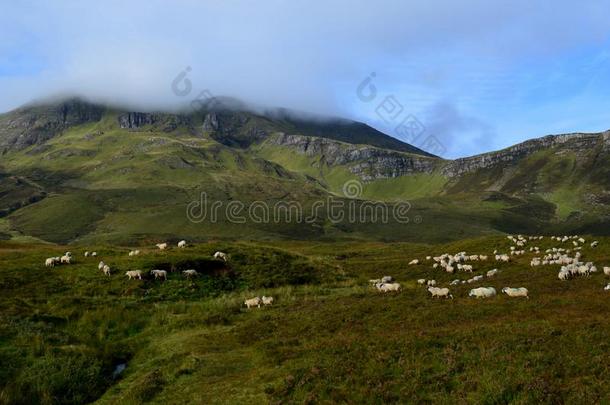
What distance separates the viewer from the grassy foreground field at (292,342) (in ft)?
59.9

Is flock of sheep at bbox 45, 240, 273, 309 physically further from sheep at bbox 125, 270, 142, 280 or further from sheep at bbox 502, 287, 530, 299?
sheep at bbox 502, 287, 530, 299

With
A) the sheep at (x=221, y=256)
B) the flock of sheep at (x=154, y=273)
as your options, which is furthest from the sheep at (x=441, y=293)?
Answer: the sheep at (x=221, y=256)

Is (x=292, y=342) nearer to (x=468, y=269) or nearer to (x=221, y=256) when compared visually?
(x=221, y=256)

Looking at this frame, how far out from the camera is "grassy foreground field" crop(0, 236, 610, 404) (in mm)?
18250

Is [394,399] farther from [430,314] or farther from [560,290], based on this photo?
[560,290]

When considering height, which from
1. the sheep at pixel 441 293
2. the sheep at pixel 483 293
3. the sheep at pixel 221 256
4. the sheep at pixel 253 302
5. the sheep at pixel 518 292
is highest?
the sheep at pixel 518 292

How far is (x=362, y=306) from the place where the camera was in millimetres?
34594

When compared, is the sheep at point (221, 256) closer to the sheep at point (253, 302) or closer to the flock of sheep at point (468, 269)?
the flock of sheep at point (468, 269)

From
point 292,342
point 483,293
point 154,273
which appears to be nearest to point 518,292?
point 483,293

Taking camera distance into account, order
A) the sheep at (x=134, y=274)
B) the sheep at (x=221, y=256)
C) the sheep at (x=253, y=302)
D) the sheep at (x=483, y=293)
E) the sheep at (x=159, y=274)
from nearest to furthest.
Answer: the sheep at (x=483, y=293) < the sheep at (x=253, y=302) < the sheep at (x=134, y=274) < the sheep at (x=159, y=274) < the sheep at (x=221, y=256)

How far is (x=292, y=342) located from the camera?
26625mm

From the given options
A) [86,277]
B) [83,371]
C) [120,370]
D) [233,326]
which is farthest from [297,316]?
[86,277]

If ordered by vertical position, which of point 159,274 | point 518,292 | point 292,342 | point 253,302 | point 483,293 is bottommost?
point 253,302

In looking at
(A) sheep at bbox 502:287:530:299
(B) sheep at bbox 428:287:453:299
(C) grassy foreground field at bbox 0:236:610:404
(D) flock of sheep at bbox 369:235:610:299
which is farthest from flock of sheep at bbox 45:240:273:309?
(A) sheep at bbox 502:287:530:299
